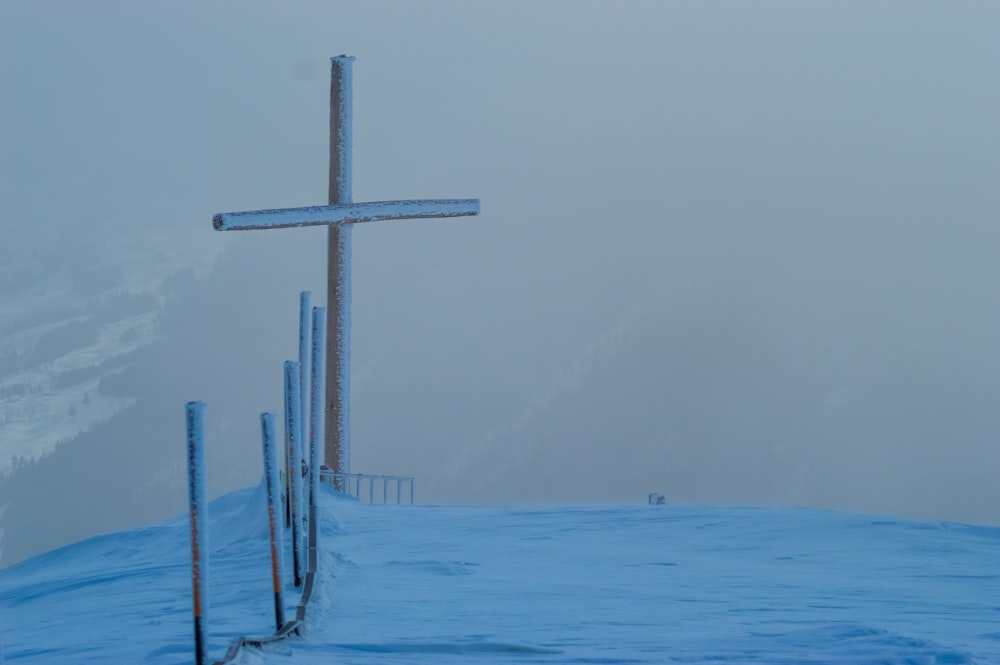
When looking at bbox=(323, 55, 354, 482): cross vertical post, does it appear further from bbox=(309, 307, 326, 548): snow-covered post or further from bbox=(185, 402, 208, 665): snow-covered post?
bbox=(185, 402, 208, 665): snow-covered post

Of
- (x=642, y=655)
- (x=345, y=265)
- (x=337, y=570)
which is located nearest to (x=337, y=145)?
(x=345, y=265)

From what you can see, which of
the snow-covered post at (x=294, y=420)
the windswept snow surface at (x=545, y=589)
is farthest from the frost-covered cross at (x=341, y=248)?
the snow-covered post at (x=294, y=420)

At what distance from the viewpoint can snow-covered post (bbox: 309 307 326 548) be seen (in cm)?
578

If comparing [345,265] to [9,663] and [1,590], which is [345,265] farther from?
[9,663]

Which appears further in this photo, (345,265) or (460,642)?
(345,265)

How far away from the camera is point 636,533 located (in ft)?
23.8

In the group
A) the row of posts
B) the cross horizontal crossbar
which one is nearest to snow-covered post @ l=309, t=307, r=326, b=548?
the row of posts

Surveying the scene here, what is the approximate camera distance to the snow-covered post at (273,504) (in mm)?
4445

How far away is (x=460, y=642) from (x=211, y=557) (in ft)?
8.24

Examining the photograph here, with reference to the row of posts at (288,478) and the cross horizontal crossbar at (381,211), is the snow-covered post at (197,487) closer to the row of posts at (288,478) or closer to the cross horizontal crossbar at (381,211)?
the row of posts at (288,478)

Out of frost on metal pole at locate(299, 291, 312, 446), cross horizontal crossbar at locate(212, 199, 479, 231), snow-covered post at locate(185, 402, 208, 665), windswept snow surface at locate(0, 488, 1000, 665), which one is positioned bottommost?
windswept snow surface at locate(0, 488, 1000, 665)

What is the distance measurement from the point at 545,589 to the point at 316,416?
Result: 133 cm

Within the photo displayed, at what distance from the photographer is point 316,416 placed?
5867mm

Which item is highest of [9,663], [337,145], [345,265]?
[337,145]
